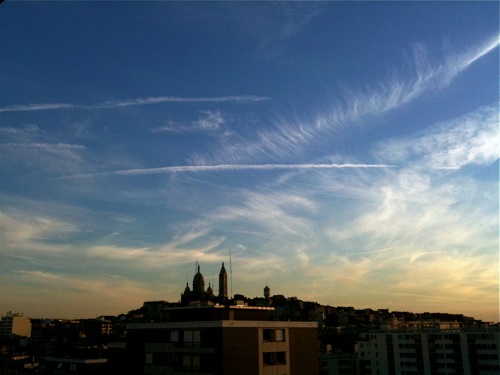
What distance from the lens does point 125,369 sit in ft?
191

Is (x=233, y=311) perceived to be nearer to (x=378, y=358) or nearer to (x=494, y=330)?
(x=494, y=330)

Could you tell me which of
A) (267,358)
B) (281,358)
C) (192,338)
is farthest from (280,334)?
(192,338)

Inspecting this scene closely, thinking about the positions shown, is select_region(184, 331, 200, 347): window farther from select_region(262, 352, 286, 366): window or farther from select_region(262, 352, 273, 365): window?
select_region(262, 352, 286, 366): window

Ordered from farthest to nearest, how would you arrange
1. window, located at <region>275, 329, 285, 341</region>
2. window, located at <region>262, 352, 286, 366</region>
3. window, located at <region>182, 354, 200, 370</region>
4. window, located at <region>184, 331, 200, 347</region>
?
window, located at <region>275, 329, 285, 341</region> → window, located at <region>262, 352, 286, 366</region> → window, located at <region>184, 331, 200, 347</region> → window, located at <region>182, 354, 200, 370</region>

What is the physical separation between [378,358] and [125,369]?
84.8 m

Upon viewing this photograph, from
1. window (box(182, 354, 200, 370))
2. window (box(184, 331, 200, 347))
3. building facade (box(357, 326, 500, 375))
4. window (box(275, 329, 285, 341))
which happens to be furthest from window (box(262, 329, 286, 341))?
building facade (box(357, 326, 500, 375))

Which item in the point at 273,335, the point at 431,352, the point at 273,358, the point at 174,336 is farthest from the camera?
the point at 431,352

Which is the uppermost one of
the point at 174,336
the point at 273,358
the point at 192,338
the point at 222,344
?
the point at 174,336

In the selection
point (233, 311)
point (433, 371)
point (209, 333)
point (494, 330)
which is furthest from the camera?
point (433, 371)

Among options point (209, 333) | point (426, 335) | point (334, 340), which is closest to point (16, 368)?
point (209, 333)

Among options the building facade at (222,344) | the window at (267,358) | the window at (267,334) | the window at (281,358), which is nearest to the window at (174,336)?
the building facade at (222,344)

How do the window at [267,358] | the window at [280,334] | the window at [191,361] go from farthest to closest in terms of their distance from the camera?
1. the window at [280,334]
2. the window at [267,358]
3. the window at [191,361]

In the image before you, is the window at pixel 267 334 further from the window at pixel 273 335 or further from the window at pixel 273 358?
the window at pixel 273 358

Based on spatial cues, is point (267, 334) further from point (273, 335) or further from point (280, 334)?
point (280, 334)
